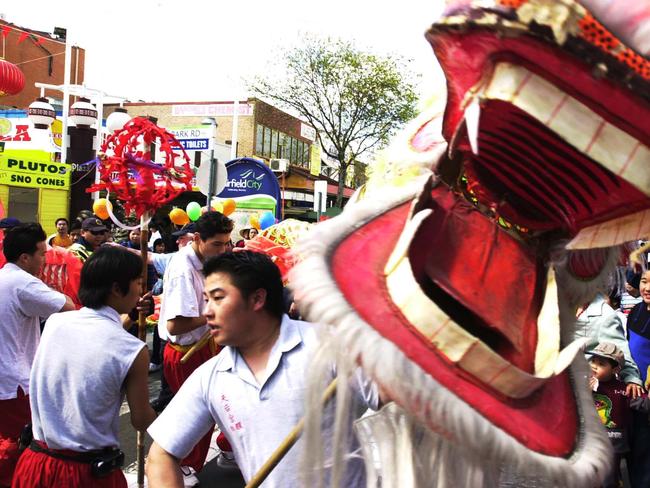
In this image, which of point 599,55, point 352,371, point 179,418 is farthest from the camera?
point 179,418

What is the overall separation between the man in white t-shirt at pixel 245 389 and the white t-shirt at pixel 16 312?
1.69 m

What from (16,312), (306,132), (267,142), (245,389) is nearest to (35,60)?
(267,142)

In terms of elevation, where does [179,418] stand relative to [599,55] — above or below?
below

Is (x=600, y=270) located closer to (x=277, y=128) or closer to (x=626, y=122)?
(x=626, y=122)

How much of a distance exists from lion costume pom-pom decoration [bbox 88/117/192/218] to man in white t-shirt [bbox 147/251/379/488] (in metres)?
2.20

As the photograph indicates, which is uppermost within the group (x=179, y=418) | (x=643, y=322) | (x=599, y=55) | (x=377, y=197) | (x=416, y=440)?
(x=599, y=55)

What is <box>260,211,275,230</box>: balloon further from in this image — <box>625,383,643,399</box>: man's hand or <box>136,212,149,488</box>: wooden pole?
<box>625,383,643,399</box>: man's hand

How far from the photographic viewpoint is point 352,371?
38.3 inches

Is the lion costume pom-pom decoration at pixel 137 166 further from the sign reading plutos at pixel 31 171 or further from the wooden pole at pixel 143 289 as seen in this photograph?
the sign reading plutos at pixel 31 171

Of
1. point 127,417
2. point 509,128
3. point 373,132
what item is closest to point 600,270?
point 509,128

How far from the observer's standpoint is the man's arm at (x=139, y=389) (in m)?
2.39

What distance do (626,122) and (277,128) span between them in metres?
33.6

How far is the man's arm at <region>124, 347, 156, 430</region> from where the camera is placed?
239 cm

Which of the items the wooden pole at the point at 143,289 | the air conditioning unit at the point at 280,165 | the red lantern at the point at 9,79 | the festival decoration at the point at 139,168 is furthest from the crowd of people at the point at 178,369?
the air conditioning unit at the point at 280,165
